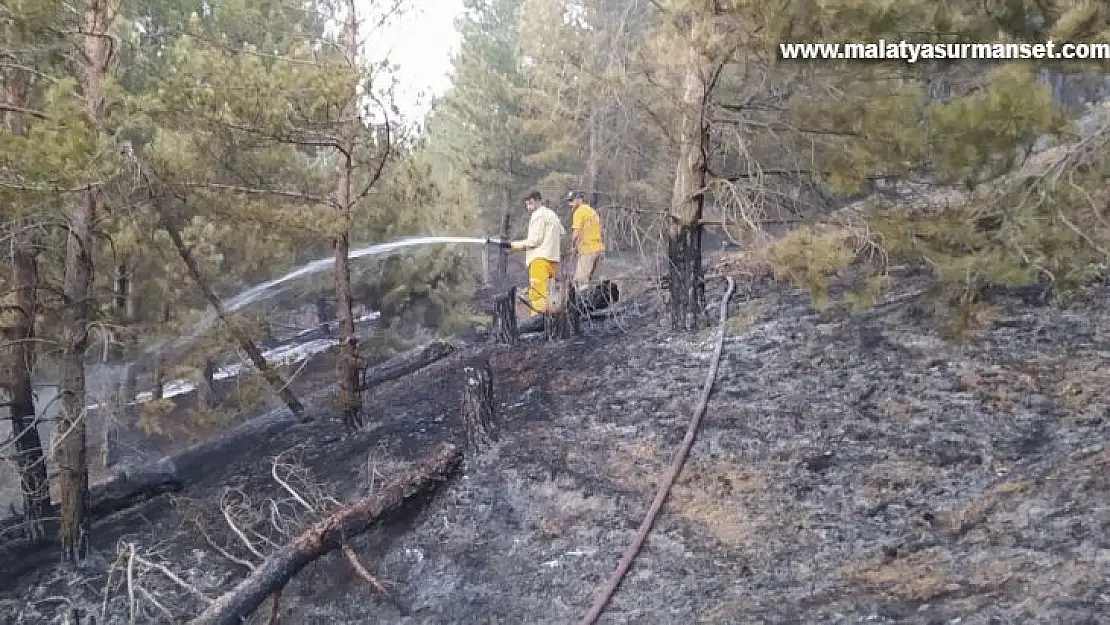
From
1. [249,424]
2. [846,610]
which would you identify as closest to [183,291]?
[249,424]

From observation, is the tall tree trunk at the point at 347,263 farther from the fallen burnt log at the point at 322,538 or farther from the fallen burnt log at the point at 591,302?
the fallen burnt log at the point at 591,302

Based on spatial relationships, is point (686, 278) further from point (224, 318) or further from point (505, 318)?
point (224, 318)

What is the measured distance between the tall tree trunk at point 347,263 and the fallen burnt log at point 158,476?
464 millimetres

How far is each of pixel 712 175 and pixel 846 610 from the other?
16.0 feet

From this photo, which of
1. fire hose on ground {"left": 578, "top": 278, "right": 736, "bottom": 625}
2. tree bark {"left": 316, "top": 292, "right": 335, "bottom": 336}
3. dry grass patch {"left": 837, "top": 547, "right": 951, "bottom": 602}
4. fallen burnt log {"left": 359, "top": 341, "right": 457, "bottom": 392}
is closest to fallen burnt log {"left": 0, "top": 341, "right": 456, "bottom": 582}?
fallen burnt log {"left": 359, "top": 341, "right": 457, "bottom": 392}

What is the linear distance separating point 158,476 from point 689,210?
613 centimetres

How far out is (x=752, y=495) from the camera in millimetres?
5660

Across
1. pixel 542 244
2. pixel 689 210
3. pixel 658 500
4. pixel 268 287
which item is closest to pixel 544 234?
pixel 542 244

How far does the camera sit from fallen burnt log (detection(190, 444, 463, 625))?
5.31 metres

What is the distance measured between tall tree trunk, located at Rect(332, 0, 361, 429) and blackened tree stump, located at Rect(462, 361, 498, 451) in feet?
5.57

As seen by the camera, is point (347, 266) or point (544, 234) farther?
point (544, 234)

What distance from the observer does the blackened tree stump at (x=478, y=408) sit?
710 cm

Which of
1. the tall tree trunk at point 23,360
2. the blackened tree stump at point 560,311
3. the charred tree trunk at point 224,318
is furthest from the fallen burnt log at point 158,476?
the blackened tree stump at point 560,311

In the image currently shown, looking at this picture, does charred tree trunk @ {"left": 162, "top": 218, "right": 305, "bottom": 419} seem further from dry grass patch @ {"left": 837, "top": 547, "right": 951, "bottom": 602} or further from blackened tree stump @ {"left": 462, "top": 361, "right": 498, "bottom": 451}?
dry grass patch @ {"left": 837, "top": 547, "right": 951, "bottom": 602}
